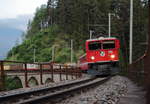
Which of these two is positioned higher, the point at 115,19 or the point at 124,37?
the point at 115,19

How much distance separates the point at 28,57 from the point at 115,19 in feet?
135

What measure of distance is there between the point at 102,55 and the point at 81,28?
5800 cm

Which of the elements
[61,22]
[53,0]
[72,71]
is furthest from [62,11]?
[72,71]

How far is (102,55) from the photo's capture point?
812 inches

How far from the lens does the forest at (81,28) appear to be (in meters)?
59.7

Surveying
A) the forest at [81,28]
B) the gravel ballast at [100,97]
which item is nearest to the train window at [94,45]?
the gravel ballast at [100,97]

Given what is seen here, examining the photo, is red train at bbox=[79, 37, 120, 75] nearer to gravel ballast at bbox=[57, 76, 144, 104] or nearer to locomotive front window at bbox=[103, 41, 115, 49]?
locomotive front window at bbox=[103, 41, 115, 49]

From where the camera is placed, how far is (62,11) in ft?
290

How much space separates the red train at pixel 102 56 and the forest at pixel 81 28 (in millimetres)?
32481

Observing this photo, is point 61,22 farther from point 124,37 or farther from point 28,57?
point 124,37

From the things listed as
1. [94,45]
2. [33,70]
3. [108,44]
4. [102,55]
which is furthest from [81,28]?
[33,70]

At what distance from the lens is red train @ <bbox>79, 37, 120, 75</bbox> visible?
792 inches

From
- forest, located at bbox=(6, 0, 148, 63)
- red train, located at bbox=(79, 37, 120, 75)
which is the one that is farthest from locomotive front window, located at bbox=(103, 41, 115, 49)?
forest, located at bbox=(6, 0, 148, 63)

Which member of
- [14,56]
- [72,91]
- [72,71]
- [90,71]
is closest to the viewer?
[72,91]
